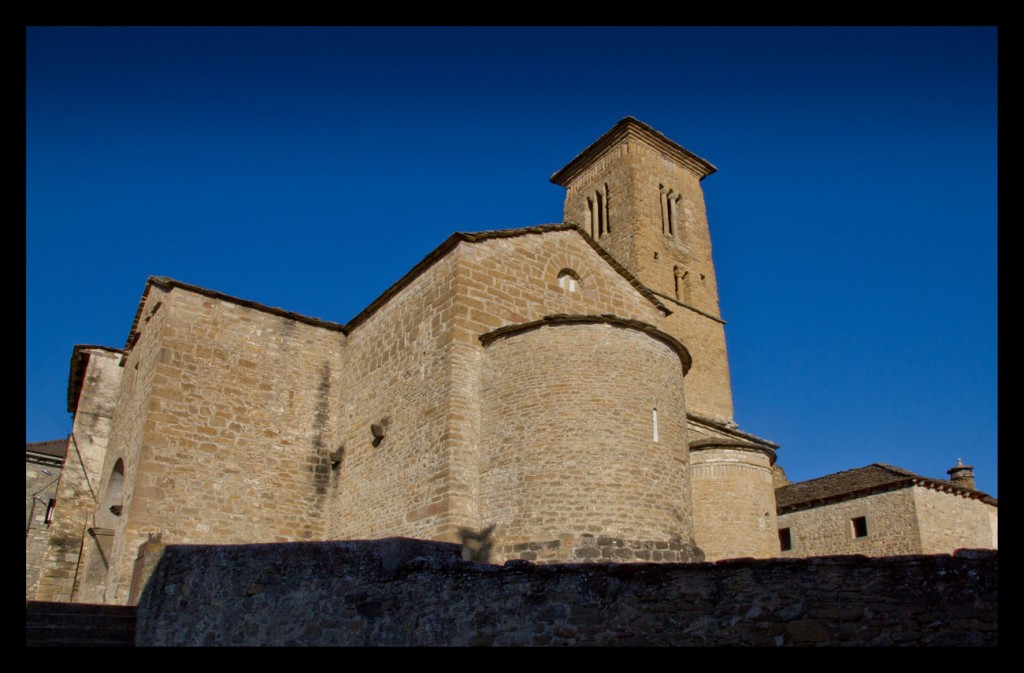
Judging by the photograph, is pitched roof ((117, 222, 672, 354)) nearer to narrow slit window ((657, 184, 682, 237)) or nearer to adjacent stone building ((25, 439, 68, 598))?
adjacent stone building ((25, 439, 68, 598))

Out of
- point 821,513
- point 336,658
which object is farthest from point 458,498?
point 821,513

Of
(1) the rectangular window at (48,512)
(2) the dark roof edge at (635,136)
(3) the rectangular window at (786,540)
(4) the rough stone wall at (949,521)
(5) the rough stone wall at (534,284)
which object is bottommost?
(3) the rectangular window at (786,540)

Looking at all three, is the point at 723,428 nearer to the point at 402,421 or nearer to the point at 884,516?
the point at 884,516

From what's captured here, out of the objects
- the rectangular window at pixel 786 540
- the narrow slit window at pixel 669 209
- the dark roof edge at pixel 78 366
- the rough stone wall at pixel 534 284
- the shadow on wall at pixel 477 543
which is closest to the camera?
the shadow on wall at pixel 477 543

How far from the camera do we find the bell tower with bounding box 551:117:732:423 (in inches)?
1101

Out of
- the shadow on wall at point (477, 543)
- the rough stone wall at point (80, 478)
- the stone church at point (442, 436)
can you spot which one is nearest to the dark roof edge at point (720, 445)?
the stone church at point (442, 436)

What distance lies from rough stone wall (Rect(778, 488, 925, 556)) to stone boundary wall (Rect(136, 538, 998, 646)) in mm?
16684

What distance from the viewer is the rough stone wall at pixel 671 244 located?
2786 centimetres

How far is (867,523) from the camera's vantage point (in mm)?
22828

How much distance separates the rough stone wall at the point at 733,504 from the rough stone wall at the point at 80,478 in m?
14.6

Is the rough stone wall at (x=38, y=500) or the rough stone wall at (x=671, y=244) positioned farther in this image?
the rough stone wall at (x=671, y=244)

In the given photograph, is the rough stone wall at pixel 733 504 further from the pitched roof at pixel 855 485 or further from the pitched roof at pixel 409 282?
the pitched roof at pixel 855 485

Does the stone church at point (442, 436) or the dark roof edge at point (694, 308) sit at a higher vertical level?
the dark roof edge at point (694, 308)

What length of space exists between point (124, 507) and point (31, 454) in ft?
46.0
